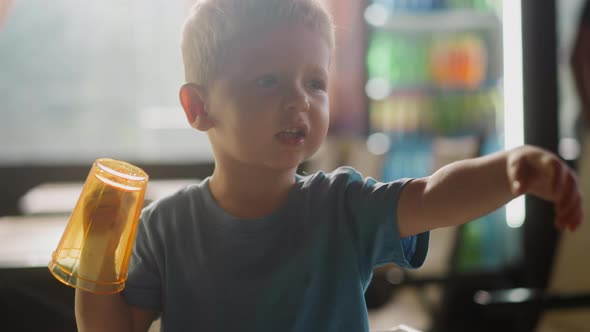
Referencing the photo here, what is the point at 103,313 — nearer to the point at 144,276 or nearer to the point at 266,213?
the point at 144,276

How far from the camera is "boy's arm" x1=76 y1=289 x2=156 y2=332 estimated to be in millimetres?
487

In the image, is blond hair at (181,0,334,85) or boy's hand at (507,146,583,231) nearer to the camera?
boy's hand at (507,146,583,231)

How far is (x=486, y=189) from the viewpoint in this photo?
404 mm

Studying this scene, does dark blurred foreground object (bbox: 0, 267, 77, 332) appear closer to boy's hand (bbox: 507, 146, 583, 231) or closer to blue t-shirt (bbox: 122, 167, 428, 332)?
blue t-shirt (bbox: 122, 167, 428, 332)

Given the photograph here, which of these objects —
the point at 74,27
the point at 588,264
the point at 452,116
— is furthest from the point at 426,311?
the point at 74,27

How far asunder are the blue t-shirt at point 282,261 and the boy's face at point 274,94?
54 millimetres

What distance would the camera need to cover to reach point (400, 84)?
3.12m

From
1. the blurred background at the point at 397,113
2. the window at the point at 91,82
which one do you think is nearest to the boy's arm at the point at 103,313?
the blurred background at the point at 397,113

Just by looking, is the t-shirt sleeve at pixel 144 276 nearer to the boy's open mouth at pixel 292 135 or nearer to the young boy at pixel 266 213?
the young boy at pixel 266 213

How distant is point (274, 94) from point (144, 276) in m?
0.19

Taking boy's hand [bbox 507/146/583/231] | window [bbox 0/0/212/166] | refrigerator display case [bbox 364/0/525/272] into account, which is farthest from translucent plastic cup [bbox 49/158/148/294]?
refrigerator display case [bbox 364/0/525/272]

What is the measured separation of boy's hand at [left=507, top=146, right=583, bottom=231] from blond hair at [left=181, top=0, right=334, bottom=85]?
189 mm

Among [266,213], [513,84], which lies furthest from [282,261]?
[513,84]

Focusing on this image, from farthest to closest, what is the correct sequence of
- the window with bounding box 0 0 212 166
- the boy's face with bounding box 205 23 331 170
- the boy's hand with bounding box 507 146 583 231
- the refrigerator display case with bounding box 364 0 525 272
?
the refrigerator display case with bounding box 364 0 525 272 < the window with bounding box 0 0 212 166 < the boy's face with bounding box 205 23 331 170 < the boy's hand with bounding box 507 146 583 231
